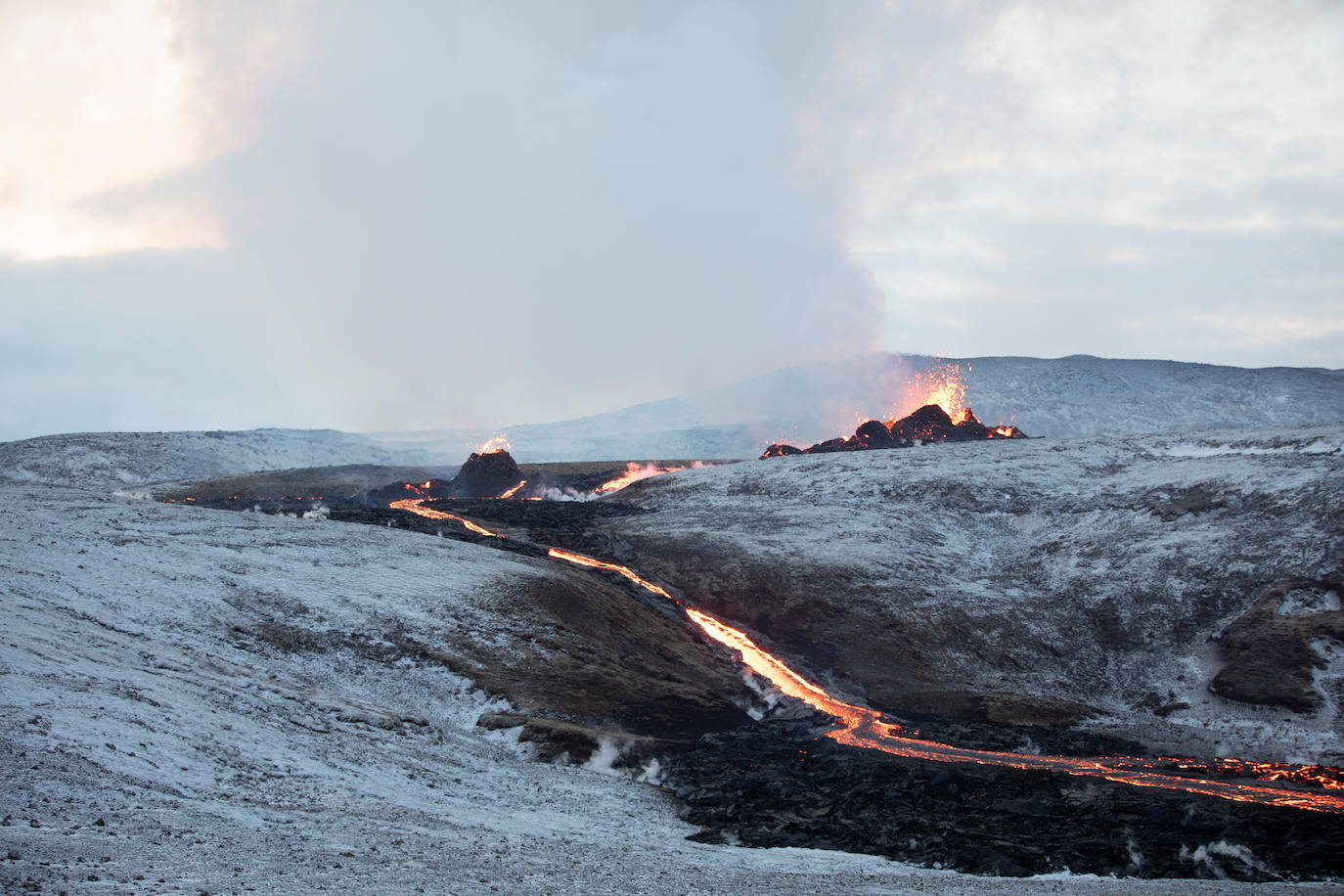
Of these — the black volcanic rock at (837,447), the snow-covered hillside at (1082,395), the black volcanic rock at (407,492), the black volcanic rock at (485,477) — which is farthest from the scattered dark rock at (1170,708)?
the snow-covered hillside at (1082,395)

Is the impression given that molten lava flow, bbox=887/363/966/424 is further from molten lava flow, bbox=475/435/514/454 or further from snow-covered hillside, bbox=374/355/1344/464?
molten lava flow, bbox=475/435/514/454

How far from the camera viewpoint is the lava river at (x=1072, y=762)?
29.7 meters

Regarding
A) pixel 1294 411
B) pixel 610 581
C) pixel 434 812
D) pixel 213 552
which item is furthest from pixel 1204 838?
pixel 1294 411

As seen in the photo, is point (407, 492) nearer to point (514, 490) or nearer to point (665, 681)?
point (514, 490)

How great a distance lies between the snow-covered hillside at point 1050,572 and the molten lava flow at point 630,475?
1611cm

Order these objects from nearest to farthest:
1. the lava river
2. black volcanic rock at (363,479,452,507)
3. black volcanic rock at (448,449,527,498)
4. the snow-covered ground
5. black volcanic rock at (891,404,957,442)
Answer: the snow-covered ground
the lava river
black volcanic rock at (363,479,452,507)
black volcanic rock at (448,449,527,498)
black volcanic rock at (891,404,957,442)

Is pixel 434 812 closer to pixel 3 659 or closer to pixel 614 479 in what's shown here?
pixel 3 659

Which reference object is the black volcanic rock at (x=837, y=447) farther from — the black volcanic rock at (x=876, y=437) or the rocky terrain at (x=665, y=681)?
the rocky terrain at (x=665, y=681)

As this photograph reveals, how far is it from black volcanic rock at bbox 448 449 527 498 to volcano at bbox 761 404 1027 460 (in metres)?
26.9

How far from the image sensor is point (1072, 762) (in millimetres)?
34750

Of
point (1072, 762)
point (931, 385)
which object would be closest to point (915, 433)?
point (1072, 762)

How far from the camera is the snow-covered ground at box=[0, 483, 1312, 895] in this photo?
16.5m

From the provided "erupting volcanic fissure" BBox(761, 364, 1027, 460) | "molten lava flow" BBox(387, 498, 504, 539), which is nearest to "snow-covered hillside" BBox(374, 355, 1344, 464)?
"erupting volcanic fissure" BBox(761, 364, 1027, 460)

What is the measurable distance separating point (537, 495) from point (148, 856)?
7774 cm
